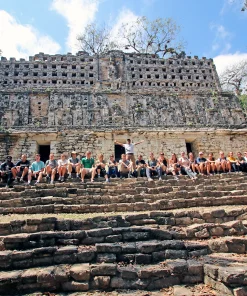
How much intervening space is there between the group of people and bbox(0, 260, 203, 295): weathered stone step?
4792 mm

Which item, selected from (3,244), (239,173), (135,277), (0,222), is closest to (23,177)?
(0,222)

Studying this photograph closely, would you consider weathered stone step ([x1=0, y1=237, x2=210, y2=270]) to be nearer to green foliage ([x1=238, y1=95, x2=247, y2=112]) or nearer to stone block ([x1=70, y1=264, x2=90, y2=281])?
stone block ([x1=70, y1=264, x2=90, y2=281])

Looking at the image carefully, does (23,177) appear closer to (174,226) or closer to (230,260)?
(174,226)

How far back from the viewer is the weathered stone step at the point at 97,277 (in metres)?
4.42

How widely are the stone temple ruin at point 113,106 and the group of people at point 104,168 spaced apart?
15.9ft

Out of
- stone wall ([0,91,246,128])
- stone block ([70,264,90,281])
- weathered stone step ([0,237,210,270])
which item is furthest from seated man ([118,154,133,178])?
stone wall ([0,91,246,128])

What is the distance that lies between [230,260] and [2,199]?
6.45 metres

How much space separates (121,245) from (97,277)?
82 cm

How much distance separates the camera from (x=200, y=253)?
5.28 meters

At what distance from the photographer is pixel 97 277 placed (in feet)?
15.1

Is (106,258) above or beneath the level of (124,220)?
beneath

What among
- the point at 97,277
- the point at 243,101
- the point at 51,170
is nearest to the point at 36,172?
the point at 51,170

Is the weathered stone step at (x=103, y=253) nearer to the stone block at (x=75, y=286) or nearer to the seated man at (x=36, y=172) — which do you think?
the stone block at (x=75, y=286)

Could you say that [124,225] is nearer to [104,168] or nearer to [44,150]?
[104,168]
